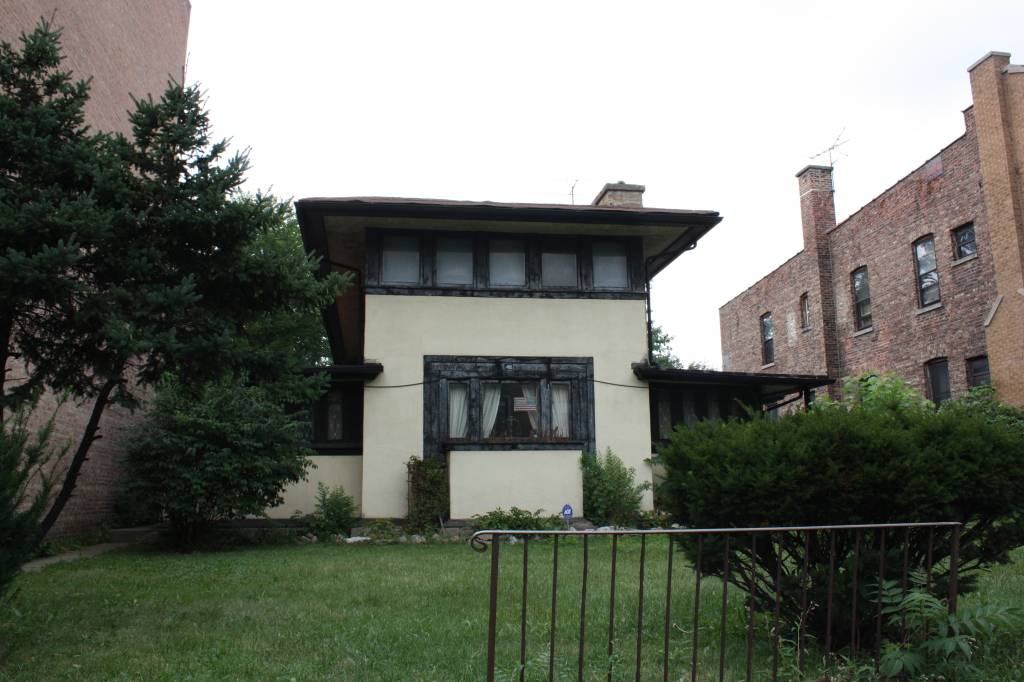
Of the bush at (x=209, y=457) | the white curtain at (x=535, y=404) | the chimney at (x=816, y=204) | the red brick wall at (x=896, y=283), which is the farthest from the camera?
the chimney at (x=816, y=204)

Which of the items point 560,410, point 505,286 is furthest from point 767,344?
point 505,286

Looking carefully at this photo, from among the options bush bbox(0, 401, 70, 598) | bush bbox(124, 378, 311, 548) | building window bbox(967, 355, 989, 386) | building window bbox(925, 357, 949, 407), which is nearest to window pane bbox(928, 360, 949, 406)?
building window bbox(925, 357, 949, 407)

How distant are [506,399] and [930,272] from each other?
12.0m

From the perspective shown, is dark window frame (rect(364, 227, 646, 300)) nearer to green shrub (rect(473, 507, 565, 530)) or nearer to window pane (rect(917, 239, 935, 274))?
green shrub (rect(473, 507, 565, 530))

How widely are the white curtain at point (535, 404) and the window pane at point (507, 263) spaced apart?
1.90 m

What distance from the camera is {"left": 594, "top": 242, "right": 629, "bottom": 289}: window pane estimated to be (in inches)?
561

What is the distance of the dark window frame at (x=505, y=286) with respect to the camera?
13.8 meters

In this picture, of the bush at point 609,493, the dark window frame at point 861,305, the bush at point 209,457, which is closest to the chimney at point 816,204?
the dark window frame at point 861,305

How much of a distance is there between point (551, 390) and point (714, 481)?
8903mm

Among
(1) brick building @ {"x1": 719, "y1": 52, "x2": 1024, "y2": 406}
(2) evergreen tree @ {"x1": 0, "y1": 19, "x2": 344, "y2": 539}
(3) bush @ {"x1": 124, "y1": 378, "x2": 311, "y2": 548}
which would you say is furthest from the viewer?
(1) brick building @ {"x1": 719, "y1": 52, "x2": 1024, "y2": 406}

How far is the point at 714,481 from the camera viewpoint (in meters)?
4.70

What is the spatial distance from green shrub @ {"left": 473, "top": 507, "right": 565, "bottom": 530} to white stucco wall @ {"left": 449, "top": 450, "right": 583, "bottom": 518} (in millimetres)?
192

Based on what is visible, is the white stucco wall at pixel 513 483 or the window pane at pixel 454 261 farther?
the window pane at pixel 454 261

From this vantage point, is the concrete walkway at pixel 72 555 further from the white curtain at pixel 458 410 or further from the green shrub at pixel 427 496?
the white curtain at pixel 458 410
